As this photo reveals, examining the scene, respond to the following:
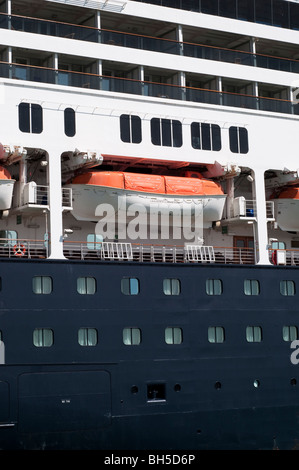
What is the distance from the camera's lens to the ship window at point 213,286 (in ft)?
91.6

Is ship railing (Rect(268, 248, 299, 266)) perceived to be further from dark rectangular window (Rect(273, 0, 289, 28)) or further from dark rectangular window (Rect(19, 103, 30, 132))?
dark rectangular window (Rect(19, 103, 30, 132))

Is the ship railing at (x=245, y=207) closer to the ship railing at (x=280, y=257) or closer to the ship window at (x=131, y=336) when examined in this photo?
the ship railing at (x=280, y=257)

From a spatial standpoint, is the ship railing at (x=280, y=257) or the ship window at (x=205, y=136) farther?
the ship railing at (x=280, y=257)

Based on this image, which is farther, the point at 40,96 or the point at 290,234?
the point at 290,234

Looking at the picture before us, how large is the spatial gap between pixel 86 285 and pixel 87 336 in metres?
1.47

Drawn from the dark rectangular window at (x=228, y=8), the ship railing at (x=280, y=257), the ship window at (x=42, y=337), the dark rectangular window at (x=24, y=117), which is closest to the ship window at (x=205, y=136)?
the ship railing at (x=280, y=257)

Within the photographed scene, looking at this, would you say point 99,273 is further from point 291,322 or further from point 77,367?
point 291,322

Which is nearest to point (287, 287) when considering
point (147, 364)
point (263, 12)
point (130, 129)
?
point (147, 364)

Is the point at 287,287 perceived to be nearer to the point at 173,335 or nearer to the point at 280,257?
the point at 280,257

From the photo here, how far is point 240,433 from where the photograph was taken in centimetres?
2738

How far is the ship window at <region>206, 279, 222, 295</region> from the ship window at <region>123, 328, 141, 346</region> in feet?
9.05

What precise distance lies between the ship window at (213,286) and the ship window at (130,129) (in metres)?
4.90
